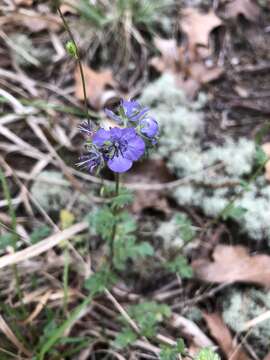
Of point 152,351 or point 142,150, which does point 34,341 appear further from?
point 142,150

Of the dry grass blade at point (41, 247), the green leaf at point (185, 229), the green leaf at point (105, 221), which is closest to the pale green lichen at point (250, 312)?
the green leaf at point (185, 229)

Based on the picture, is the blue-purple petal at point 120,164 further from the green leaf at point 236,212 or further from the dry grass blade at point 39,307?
the dry grass blade at point 39,307

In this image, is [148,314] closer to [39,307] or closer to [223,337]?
[223,337]

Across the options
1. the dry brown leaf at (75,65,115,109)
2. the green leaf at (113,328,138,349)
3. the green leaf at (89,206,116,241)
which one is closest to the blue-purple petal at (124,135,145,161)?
the green leaf at (89,206,116,241)

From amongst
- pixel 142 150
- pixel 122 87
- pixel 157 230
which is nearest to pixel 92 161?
pixel 142 150

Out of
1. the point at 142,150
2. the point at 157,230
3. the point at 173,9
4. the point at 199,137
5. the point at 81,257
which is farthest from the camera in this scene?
the point at 173,9

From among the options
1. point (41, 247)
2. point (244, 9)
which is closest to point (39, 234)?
point (41, 247)

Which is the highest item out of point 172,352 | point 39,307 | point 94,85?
point 94,85

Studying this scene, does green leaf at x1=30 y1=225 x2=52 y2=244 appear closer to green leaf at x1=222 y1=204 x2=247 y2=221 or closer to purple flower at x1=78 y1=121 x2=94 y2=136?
purple flower at x1=78 y1=121 x2=94 y2=136
